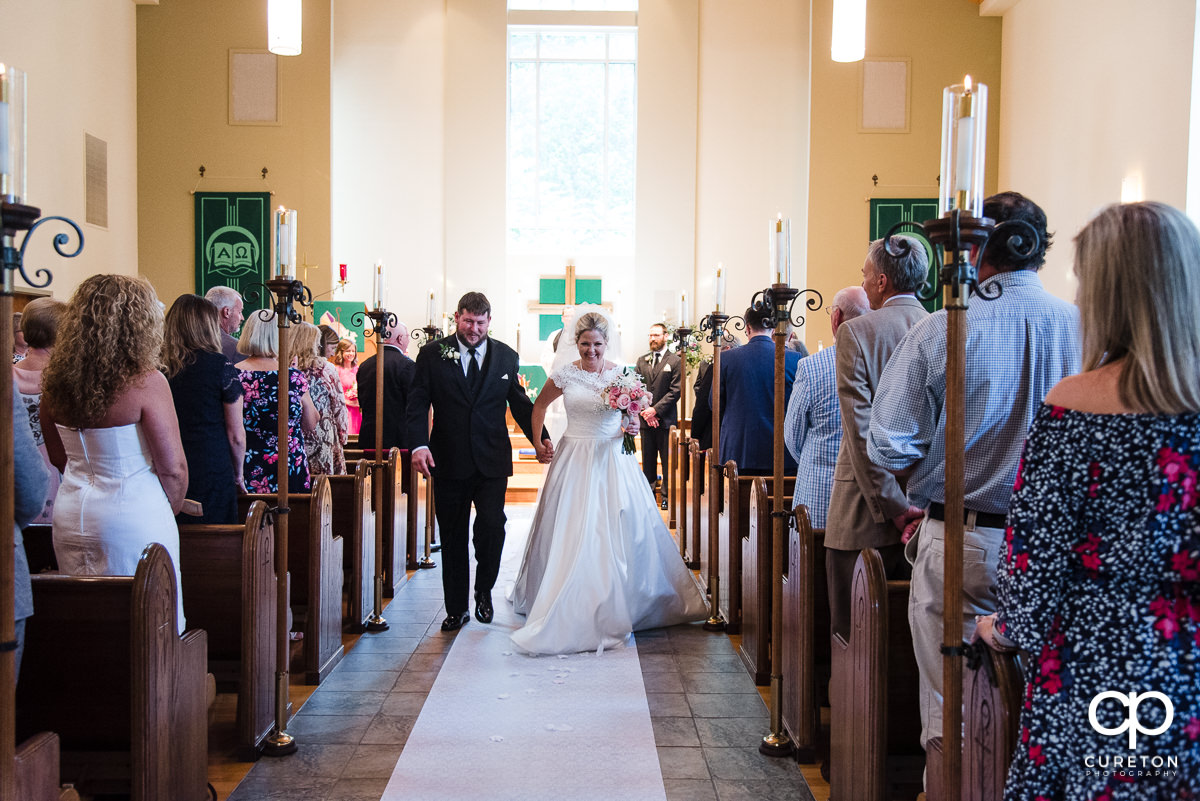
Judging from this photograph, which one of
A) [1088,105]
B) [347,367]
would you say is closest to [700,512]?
[347,367]

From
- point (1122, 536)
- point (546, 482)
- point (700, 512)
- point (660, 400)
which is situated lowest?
point (700, 512)

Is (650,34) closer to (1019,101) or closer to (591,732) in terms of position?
(1019,101)

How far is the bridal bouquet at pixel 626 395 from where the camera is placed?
533 centimetres

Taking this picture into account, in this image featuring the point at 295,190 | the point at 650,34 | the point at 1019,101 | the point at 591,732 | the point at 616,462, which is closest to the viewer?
the point at 591,732

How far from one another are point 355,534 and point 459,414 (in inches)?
32.6

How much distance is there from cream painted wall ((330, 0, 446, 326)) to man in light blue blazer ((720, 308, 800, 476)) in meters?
9.20

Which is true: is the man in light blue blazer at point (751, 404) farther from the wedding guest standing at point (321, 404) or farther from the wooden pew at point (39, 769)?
the wooden pew at point (39, 769)

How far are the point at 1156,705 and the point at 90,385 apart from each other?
270cm

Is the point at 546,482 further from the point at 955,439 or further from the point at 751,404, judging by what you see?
the point at 955,439

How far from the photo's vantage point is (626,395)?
534 cm

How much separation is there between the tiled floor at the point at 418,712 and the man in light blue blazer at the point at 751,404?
3.49 feet

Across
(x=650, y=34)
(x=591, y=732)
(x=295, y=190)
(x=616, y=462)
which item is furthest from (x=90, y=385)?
(x=650, y=34)

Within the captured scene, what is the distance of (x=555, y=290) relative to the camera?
15.4 m

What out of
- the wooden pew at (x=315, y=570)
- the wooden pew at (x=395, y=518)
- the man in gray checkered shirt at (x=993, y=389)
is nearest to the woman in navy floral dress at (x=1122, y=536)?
the man in gray checkered shirt at (x=993, y=389)
